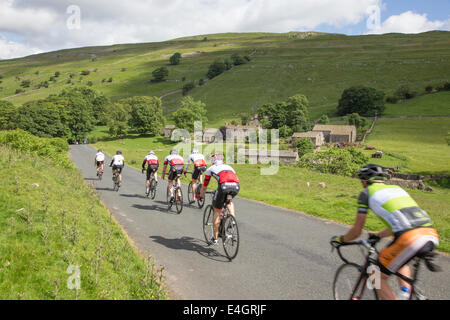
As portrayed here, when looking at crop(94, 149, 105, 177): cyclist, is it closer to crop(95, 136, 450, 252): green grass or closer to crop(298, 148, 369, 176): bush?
crop(95, 136, 450, 252): green grass

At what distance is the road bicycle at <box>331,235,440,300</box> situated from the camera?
4.28 meters

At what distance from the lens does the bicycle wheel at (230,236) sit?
24.8 feet

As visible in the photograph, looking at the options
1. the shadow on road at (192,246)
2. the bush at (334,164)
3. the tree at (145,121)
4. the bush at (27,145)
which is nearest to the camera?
the shadow on road at (192,246)

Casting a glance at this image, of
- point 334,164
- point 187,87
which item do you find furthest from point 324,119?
point 187,87

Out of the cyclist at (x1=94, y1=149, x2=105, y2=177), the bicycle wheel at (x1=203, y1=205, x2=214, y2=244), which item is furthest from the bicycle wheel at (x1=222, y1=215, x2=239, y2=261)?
the cyclist at (x1=94, y1=149, x2=105, y2=177)

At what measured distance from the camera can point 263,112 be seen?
337 ft

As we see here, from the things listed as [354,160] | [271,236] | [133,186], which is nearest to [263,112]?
[354,160]

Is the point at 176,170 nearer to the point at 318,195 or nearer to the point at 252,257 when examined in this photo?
the point at 252,257

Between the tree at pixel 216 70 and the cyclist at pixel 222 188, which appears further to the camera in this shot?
the tree at pixel 216 70

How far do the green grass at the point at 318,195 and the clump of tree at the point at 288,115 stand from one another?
3948cm

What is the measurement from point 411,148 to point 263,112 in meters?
48.5

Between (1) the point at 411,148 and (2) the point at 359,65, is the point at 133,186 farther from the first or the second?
(2) the point at 359,65

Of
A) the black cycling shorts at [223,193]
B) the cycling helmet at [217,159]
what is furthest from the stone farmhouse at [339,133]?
the black cycling shorts at [223,193]

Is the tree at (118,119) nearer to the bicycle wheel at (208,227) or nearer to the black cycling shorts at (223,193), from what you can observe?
the bicycle wheel at (208,227)
